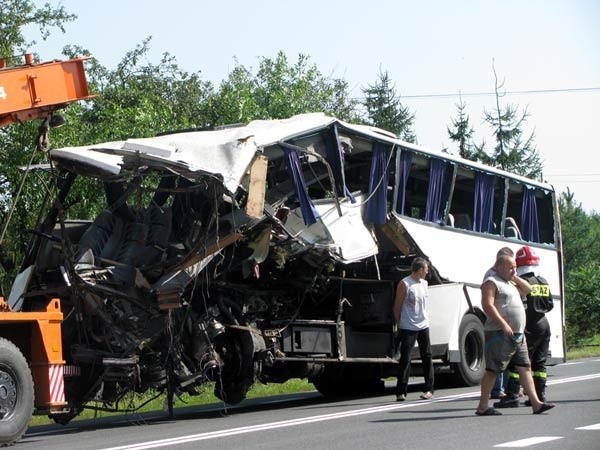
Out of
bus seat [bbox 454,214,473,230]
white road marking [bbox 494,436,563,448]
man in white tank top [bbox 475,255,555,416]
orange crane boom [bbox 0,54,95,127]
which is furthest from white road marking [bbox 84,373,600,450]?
orange crane boom [bbox 0,54,95,127]

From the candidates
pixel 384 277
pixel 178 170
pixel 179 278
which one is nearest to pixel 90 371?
pixel 179 278

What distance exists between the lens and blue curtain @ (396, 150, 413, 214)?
48.9 ft

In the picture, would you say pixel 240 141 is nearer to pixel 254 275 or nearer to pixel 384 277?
pixel 254 275

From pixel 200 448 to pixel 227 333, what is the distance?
146 inches

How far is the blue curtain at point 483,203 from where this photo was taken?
1741cm

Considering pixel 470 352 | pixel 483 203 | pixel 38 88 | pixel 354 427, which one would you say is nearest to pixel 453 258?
pixel 470 352

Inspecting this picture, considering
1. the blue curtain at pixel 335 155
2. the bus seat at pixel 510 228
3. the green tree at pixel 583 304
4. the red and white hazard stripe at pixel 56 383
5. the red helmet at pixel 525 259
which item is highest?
the blue curtain at pixel 335 155

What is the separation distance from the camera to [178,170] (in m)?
11.7

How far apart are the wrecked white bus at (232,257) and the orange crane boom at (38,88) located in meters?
0.61

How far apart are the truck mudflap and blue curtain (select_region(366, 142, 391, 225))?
4.69 meters

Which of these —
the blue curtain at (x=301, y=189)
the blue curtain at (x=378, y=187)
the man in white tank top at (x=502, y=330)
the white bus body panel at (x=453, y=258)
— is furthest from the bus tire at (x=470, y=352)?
the man in white tank top at (x=502, y=330)

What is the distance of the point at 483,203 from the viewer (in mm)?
17609

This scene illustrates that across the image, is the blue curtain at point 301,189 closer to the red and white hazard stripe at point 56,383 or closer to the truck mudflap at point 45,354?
the truck mudflap at point 45,354

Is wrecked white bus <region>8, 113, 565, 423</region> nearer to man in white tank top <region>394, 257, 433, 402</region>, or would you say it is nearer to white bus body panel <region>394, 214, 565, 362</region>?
white bus body panel <region>394, 214, 565, 362</region>
